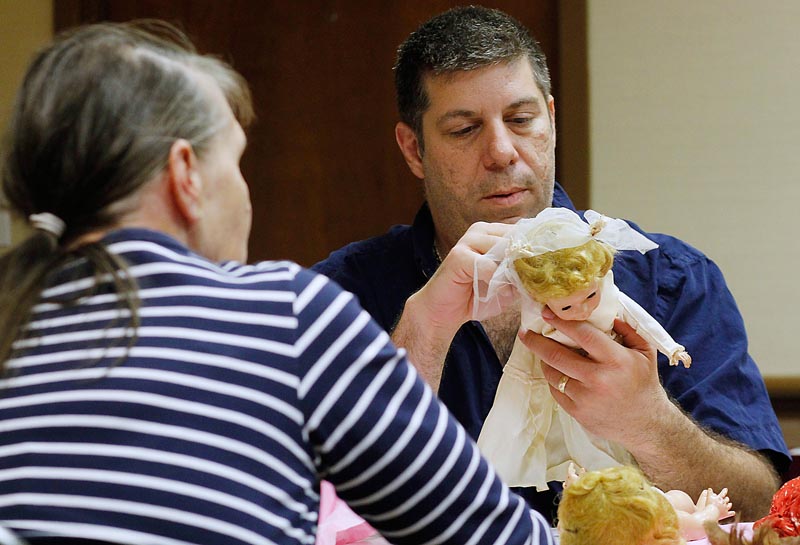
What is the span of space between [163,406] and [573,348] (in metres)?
0.84

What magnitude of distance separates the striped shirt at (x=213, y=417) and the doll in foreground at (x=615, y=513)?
0.19 metres

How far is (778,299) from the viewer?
10.6 feet

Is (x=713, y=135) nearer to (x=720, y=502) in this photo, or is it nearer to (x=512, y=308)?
(x=512, y=308)

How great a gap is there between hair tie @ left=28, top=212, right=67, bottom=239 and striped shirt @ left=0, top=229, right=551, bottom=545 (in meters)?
0.04

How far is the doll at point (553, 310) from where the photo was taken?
4.40ft

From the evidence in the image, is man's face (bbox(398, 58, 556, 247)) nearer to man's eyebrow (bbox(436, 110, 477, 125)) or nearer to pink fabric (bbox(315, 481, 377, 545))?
man's eyebrow (bbox(436, 110, 477, 125))

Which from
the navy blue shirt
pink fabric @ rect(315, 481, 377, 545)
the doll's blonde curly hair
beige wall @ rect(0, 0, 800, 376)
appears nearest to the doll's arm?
the doll's blonde curly hair

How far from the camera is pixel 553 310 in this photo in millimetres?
1396

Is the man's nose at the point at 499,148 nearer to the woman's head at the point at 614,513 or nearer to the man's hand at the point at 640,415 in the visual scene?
the man's hand at the point at 640,415

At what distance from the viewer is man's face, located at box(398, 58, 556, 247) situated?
1979 millimetres

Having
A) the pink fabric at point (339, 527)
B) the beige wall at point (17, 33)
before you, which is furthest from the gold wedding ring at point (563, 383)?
the beige wall at point (17, 33)

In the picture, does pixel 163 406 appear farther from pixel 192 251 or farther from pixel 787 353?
pixel 787 353

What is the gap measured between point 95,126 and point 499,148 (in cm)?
120

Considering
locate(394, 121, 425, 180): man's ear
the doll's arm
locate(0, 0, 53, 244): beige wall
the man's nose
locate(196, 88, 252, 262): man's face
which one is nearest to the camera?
locate(196, 88, 252, 262): man's face
